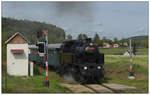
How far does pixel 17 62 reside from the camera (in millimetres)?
16891

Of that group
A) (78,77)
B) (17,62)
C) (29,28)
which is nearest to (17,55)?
(17,62)

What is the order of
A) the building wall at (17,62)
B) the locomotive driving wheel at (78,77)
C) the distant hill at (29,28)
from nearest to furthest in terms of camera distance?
the locomotive driving wheel at (78,77), the building wall at (17,62), the distant hill at (29,28)

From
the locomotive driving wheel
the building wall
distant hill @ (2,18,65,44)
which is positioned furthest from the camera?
distant hill @ (2,18,65,44)

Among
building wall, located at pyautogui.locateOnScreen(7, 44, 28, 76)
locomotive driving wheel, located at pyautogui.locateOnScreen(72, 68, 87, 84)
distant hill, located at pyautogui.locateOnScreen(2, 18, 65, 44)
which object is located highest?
distant hill, located at pyautogui.locateOnScreen(2, 18, 65, 44)

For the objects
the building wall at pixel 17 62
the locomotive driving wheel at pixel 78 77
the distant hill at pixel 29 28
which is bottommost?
the locomotive driving wheel at pixel 78 77

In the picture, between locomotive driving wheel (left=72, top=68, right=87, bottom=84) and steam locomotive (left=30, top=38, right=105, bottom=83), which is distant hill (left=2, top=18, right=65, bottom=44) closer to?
steam locomotive (left=30, top=38, right=105, bottom=83)

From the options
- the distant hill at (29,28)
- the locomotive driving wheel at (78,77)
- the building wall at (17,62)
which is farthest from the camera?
the distant hill at (29,28)

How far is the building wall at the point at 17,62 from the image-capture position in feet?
54.6

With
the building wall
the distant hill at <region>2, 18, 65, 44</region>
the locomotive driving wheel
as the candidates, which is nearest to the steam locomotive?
the locomotive driving wheel

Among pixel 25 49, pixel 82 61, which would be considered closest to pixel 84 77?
pixel 82 61

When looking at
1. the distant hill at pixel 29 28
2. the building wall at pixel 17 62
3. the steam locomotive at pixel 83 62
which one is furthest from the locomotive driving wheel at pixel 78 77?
the distant hill at pixel 29 28

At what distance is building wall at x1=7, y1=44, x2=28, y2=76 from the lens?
16656mm

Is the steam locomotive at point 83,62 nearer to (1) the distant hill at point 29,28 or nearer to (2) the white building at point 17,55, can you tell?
(2) the white building at point 17,55

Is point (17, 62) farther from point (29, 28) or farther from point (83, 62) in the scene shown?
point (29, 28)
